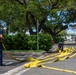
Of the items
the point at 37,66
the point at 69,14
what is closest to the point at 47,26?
the point at 69,14

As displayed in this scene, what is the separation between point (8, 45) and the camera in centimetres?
2588

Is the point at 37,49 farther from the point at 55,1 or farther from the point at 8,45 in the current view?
the point at 55,1

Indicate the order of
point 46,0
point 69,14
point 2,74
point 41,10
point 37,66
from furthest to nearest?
point 69,14 → point 46,0 → point 41,10 → point 37,66 → point 2,74

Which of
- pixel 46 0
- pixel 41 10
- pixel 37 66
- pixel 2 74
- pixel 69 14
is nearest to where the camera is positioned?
pixel 2 74

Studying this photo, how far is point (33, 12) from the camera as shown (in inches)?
1173

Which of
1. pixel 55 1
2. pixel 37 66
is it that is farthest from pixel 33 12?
pixel 37 66

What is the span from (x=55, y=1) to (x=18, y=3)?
3.93m

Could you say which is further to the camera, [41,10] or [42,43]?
[41,10]

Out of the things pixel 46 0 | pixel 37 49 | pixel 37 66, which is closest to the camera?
pixel 37 66

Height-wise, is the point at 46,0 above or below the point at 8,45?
above

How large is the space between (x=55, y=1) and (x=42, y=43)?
713cm

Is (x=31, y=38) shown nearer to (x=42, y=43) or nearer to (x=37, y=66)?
(x=42, y=43)

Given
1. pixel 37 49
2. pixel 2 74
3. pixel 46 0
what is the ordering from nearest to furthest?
pixel 2 74 → pixel 37 49 → pixel 46 0

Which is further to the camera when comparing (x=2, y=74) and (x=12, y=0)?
(x=12, y=0)
